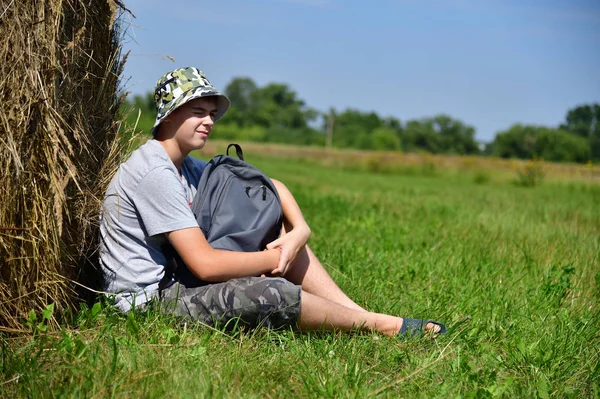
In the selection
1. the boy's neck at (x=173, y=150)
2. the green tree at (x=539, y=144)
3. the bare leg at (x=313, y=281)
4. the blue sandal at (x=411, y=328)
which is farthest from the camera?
the green tree at (x=539, y=144)

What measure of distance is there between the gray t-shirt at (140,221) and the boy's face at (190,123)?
12 centimetres

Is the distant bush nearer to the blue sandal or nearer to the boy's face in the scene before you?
the blue sandal

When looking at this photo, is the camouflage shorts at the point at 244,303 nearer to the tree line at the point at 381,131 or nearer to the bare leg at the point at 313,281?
the bare leg at the point at 313,281

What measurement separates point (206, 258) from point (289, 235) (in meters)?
0.54

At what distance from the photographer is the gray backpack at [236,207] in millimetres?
3461

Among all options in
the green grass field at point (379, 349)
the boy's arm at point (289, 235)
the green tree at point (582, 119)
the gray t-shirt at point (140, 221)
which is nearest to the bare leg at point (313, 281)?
the boy's arm at point (289, 235)

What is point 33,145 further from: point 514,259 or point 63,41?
point 514,259

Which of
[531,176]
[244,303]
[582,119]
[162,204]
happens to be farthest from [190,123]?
[582,119]

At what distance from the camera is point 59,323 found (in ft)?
10.8

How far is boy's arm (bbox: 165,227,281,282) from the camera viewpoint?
321 centimetres

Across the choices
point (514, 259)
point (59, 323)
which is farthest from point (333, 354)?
point (514, 259)

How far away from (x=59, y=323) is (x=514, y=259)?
336cm

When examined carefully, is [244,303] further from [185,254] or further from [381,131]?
[381,131]

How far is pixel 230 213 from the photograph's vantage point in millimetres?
3494
